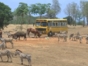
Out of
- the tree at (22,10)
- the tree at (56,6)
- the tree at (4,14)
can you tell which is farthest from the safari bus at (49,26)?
the tree at (56,6)

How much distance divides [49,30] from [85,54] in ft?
62.7

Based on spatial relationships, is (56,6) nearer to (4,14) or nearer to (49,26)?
(49,26)

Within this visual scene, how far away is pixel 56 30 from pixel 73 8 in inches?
2281

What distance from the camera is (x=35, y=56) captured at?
24031 mm

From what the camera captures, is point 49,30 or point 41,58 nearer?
point 41,58

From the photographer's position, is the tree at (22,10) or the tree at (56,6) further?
the tree at (56,6)

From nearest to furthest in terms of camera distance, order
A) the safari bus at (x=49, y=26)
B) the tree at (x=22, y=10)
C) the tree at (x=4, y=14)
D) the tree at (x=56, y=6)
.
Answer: the tree at (x=4, y=14), the safari bus at (x=49, y=26), the tree at (x=22, y=10), the tree at (x=56, y=6)

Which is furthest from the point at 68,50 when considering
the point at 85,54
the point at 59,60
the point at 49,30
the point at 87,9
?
the point at 87,9

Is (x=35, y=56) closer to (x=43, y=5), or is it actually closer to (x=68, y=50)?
(x=68, y=50)

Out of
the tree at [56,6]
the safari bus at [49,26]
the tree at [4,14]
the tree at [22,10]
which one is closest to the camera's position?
the tree at [4,14]

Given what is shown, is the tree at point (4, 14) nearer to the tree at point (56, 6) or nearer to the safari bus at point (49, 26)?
the safari bus at point (49, 26)

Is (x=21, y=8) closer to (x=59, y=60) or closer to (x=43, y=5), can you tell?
(x=43, y=5)

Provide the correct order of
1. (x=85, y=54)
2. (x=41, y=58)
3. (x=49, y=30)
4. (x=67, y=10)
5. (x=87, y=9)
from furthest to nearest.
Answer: (x=67, y=10) → (x=87, y=9) → (x=49, y=30) → (x=85, y=54) → (x=41, y=58)

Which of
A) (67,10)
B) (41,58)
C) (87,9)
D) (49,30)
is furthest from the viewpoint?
(67,10)
